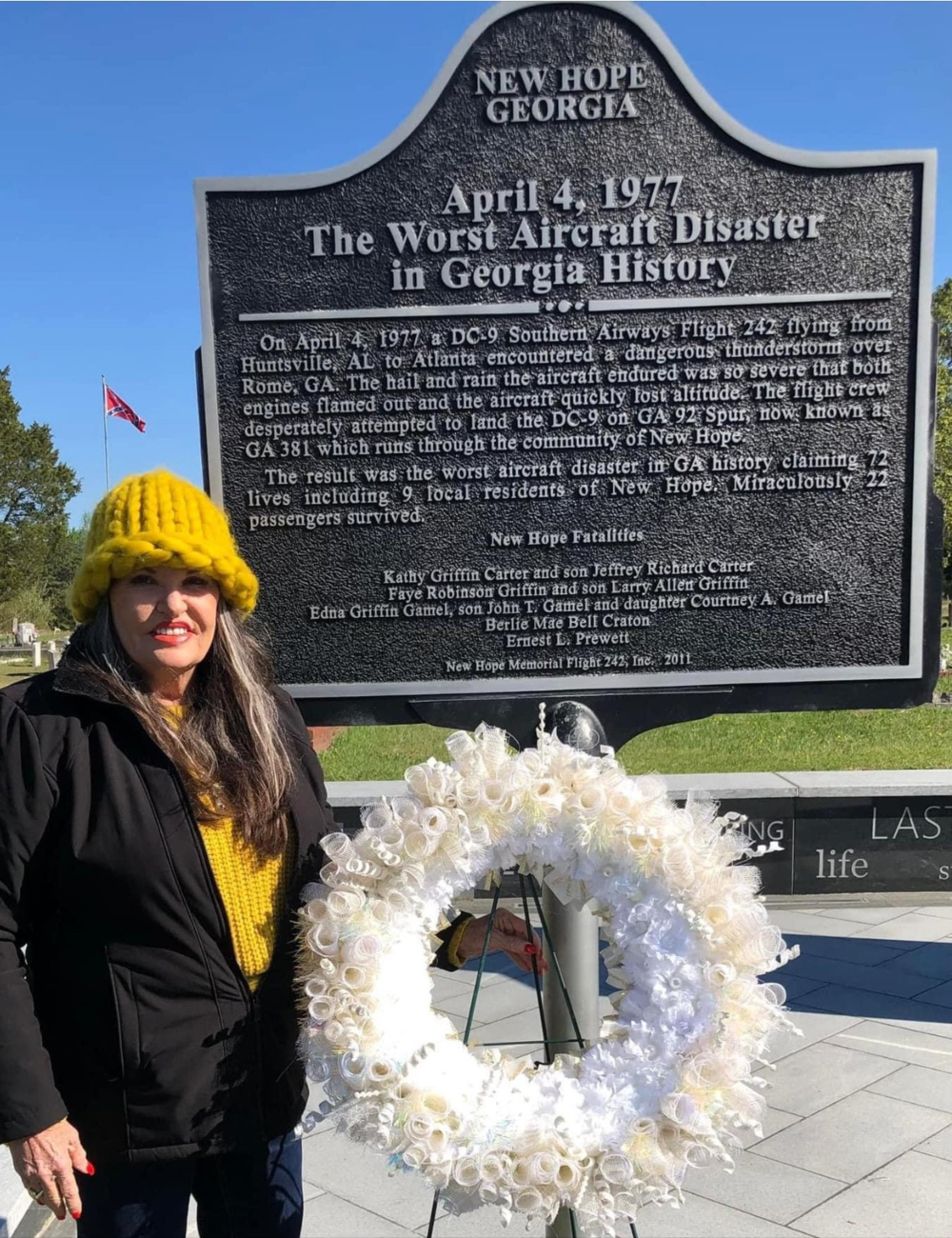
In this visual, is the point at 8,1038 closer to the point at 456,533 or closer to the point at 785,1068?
the point at 456,533

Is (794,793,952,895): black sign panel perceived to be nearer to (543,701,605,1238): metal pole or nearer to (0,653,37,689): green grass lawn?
(543,701,605,1238): metal pole

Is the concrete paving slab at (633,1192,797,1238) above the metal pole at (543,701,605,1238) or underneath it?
underneath

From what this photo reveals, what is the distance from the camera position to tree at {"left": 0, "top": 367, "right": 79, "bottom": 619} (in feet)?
122

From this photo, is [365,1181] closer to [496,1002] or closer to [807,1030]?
[496,1002]

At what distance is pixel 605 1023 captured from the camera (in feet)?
6.62

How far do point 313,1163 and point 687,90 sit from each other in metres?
3.72

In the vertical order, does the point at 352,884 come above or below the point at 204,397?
below

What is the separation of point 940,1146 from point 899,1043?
0.80m

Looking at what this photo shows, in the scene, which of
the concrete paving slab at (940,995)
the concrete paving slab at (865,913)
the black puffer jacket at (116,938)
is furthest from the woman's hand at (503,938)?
the concrete paving slab at (865,913)

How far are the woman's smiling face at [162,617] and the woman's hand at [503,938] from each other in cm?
89

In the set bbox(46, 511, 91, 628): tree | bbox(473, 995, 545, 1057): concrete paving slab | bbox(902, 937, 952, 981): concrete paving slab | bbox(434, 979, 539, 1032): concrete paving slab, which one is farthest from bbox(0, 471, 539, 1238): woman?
bbox(46, 511, 91, 628): tree

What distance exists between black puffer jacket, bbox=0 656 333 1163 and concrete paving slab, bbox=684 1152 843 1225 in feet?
5.82

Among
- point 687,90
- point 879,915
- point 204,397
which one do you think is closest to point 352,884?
point 204,397

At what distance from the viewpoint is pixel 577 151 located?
3.17m
